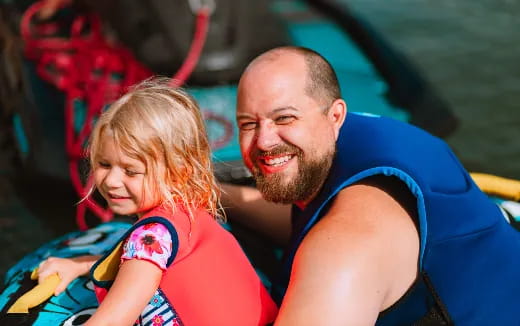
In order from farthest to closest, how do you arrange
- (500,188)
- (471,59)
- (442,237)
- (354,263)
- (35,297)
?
(471,59)
(500,188)
(35,297)
(442,237)
(354,263)

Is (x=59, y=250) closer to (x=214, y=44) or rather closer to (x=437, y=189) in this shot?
(x=437, y=189)

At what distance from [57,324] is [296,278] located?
75 centimetres

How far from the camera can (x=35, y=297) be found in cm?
204

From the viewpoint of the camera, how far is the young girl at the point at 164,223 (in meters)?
1.64

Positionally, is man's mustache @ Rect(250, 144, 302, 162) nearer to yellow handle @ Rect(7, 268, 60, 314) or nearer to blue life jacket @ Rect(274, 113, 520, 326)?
blue life jacket @ Rect(274, 113, 520, 326)

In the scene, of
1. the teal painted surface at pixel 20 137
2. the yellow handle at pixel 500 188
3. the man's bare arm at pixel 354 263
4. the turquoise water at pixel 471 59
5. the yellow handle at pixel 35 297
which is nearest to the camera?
the man's bare arm at pixel 354 263

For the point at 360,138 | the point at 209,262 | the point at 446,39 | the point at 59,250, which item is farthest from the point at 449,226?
the point at 446,39

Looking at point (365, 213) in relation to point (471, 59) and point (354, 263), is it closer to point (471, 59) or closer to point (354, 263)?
point (354, 263)

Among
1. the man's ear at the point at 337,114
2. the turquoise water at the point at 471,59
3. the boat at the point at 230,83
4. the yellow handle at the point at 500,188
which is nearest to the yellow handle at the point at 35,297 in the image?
the man's ear at the point at 337,114

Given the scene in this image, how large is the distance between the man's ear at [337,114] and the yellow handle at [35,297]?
908 millimetres

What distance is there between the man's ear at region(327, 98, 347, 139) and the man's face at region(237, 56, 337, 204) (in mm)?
27

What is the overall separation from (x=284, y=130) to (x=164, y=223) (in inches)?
18.3

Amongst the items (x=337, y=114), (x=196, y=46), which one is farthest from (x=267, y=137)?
(x=196, y=46)

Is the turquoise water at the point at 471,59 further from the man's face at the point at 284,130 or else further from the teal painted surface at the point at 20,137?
the man's face at the point at 284,130
